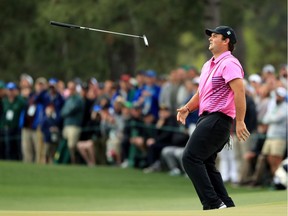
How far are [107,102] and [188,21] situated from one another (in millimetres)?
6169

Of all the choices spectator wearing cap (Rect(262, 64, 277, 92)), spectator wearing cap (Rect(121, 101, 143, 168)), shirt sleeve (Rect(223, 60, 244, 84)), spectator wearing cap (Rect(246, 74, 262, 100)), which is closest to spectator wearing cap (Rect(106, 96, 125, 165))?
spectator wearing cap (Rect(121, 101, 143, 168))

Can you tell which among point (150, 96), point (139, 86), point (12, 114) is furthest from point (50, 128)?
point (150, 96)

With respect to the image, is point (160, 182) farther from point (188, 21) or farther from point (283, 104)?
point (188, 21)

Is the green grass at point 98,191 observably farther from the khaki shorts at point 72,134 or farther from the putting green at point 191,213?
the putting green at point 191,213

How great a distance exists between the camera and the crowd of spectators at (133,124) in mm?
20156

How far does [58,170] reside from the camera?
74.4ft

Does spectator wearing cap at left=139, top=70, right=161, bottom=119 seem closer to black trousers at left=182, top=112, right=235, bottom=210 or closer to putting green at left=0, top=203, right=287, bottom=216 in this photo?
black trousers at left=182, top=112, right=235, bottom=210

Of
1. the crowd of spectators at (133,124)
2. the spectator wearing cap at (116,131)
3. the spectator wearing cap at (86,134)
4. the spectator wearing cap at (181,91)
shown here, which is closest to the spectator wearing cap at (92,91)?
the crowd of spectators at (133,124)

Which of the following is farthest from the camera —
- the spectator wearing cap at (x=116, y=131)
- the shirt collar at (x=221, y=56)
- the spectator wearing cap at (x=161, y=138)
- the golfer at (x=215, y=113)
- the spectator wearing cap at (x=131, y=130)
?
the spectator wearing cap at (x=116, y=131)

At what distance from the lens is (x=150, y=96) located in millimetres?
24016

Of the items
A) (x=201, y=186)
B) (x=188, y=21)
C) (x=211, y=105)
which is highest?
(x=188, y=21)

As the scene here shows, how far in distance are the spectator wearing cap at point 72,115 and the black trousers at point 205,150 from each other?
13.9 metres

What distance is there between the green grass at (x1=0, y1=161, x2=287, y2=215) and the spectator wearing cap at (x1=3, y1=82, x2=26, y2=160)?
14.4ft

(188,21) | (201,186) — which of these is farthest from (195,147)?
(188,21)
